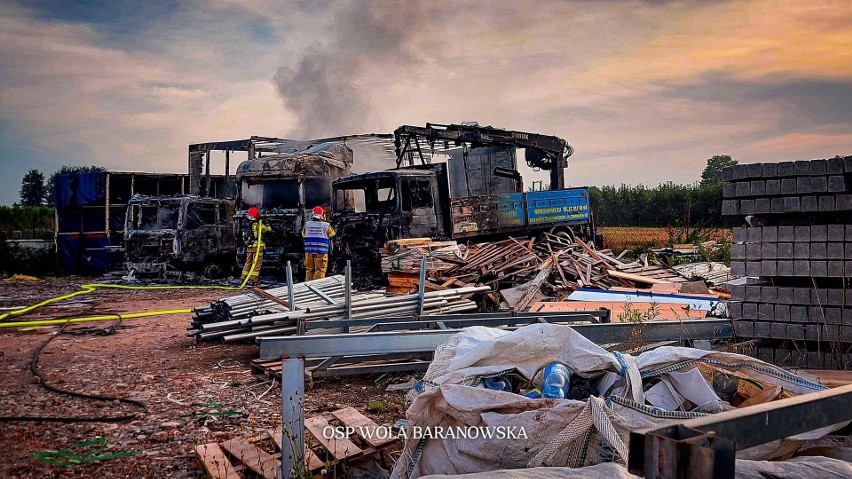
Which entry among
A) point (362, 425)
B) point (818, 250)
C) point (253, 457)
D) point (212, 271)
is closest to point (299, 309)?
point (362, 425)

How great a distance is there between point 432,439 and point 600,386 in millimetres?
843

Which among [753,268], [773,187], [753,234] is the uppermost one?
[773,187]

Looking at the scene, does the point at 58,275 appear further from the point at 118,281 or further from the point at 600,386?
the point at 600,386

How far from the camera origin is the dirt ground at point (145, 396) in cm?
441

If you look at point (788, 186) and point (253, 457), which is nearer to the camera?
point (253, 457)

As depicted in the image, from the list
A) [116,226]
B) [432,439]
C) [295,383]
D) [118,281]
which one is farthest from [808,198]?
[116,226]

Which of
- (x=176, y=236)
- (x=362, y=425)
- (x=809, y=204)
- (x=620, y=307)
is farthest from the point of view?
(x=176, y=236)

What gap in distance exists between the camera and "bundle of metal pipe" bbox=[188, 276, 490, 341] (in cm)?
741

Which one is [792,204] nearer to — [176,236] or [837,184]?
[837,184]

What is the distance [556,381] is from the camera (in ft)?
9.62

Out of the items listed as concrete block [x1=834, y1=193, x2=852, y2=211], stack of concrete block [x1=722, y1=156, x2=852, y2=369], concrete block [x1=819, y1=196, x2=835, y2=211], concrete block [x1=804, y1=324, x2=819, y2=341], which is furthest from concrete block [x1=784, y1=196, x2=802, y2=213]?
concrete block [x1=804, y1=324, x2=819, y2=341]

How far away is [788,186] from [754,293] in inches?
37.3

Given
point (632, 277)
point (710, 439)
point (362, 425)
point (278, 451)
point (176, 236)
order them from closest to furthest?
point (710, 439)
point (278, 451)
point (362, 425)
point (632, 277)
point (176, 236)

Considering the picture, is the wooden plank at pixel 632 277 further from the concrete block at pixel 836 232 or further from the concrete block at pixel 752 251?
the concrete block at pixel 836 232
